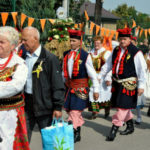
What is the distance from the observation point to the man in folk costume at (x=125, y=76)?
5.69 metres

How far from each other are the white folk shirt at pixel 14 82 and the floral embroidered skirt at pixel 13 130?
0.91 ft

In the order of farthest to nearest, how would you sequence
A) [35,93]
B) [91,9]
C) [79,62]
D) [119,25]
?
[119,25] → [91,9] → [79,62] → [35,93]

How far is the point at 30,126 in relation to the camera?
3.97 metres

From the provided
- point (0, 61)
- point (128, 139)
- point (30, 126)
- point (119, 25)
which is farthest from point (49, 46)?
point (119, 25)

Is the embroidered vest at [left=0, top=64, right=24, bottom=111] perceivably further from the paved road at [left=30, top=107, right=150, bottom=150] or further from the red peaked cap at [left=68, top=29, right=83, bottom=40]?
the red peaked cap at [left=68, top=29, right=83, bottom=40]

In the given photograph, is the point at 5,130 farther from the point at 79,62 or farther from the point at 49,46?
the point at 49,46

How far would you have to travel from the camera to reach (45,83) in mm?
3699

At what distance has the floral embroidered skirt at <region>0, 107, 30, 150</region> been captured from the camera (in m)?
3.23

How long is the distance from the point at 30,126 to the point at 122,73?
2.33 meters

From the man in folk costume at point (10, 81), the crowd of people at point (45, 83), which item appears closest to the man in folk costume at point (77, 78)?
the crowd of people at point (45, 83)

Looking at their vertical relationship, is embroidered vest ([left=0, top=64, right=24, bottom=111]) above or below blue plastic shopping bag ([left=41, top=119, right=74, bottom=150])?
above

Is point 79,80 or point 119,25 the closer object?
point 79,80

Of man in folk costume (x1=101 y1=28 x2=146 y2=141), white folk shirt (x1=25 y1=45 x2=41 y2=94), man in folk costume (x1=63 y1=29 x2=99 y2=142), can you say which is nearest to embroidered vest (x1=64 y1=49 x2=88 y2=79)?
man in folk costume (x1=63 y1=29 x2=99 y2=142)

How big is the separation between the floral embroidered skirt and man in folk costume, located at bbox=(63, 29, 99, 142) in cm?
211
